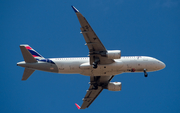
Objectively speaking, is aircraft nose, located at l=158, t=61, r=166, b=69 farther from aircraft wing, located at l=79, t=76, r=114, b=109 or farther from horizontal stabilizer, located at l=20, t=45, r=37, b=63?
horizontal stabilizer, located at l=20, t=45, r=37, b=63

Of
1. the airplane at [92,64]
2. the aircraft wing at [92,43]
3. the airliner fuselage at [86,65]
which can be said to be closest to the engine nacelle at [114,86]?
the airplane at [92,64]

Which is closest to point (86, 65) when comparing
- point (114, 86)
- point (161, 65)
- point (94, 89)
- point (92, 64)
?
point (92, 64)

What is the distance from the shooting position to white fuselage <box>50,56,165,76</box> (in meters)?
46.7

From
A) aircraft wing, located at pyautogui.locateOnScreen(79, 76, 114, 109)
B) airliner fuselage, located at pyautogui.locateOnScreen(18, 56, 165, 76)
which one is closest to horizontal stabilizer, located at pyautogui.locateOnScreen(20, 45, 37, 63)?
airliner fuselage, located at pyautogui.locateOnScreen(18, 56, 165, 76)

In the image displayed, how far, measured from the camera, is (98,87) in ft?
176

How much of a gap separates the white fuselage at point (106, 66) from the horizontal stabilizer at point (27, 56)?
3.86 meters

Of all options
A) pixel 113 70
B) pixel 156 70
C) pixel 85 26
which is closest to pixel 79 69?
pixel 113 70

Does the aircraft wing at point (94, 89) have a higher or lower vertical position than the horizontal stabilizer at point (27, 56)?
lower

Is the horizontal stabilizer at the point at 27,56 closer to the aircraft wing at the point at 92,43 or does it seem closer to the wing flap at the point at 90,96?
the aircraft wing at the point at 92,43

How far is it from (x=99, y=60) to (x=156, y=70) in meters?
12.3

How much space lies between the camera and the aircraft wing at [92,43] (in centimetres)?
3915

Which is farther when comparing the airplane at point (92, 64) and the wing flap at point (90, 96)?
the wing flap at point (90, 96)

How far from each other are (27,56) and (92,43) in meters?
13.2

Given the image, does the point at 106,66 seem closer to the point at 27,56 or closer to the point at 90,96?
the point at 90,96
